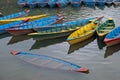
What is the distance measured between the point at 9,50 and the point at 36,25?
506cm

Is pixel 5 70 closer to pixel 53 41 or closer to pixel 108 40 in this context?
pixel 53 41

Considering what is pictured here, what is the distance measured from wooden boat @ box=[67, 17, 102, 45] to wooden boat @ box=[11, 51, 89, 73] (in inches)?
129

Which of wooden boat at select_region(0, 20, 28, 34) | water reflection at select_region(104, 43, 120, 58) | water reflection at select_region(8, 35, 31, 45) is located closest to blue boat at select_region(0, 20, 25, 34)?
wooden boat at select_region(0, 20, 28, 34)

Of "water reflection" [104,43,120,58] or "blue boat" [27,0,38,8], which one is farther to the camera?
"blue boat" [27,0,38,8]

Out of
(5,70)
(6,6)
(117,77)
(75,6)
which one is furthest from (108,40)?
(6,6)

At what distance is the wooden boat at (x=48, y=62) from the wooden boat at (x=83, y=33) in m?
3.27

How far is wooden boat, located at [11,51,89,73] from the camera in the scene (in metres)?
20.9

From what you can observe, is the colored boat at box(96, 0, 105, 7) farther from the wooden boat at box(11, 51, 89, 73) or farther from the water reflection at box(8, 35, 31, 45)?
the wooden boat at box(11, 51, 89, 73)

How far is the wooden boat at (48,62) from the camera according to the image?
2088cm

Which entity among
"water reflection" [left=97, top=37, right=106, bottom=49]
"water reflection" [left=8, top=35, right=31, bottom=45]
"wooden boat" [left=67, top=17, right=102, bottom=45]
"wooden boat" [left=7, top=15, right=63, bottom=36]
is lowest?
"water reflection" [left=8, top=35, right=31, bottom=45]

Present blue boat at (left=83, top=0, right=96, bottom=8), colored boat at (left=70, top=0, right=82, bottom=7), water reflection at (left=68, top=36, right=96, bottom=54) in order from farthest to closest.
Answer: colored boat at (left=70, top=0, right=82, bottom=7)
blue boat at (left=83, top=0, right=96, bottom=8)
water reflection at (left=68, top=36, right=96, bottom=54)

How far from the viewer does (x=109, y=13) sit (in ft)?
120

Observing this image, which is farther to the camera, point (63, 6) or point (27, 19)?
point (63, 6)

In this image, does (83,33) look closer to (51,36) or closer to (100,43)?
(100,43)
